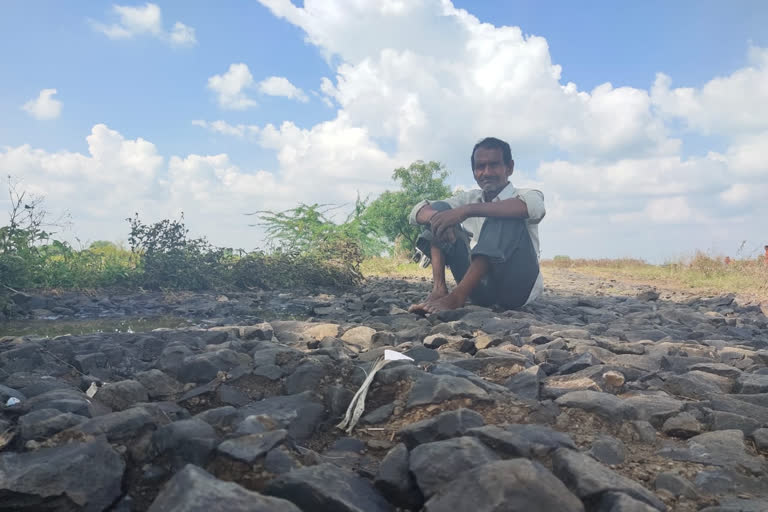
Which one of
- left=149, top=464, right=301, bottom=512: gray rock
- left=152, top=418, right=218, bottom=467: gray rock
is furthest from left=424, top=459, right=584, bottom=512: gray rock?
left=152, top=418, right=218, bottom=467: gray rock

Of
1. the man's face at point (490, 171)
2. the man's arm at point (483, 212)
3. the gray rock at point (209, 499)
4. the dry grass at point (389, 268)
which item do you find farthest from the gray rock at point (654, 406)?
the dry grass at point (389, 268)

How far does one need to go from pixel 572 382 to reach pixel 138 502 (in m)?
1.73

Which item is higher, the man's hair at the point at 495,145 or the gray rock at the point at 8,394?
the man's hair at the point at 495,145

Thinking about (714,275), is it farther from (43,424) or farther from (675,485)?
(43,424)

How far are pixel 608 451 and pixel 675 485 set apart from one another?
23cm

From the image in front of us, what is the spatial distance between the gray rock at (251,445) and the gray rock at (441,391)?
2.11 feet

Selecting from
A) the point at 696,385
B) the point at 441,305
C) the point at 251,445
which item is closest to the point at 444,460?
the point at 251,445

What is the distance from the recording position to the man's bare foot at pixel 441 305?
4.75 metres

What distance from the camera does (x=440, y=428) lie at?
5.83ft

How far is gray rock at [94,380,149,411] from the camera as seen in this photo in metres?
2.34

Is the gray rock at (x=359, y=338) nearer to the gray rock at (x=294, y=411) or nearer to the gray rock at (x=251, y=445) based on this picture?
the gray rock at (x=294, y=411)

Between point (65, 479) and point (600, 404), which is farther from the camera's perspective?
point (600, 404)

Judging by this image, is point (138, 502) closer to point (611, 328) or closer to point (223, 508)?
point (223, 508)

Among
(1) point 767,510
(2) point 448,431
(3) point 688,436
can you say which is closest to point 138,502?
(2) point 448,431
